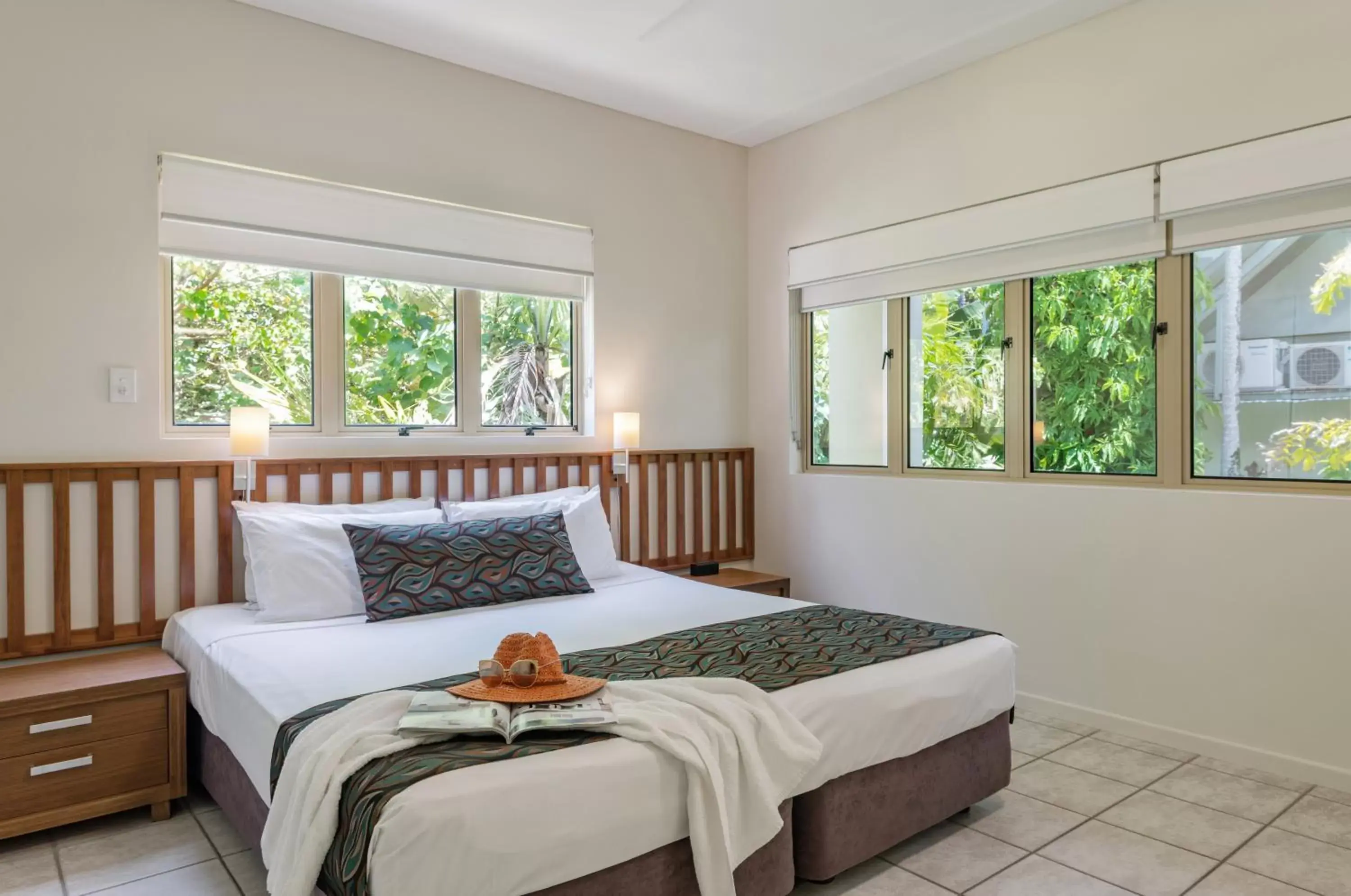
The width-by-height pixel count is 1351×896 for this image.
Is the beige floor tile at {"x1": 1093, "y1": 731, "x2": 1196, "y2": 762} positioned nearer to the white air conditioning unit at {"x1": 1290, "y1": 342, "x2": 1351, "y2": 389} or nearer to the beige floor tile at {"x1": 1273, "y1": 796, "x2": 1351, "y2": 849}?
the beige floor tile at {"x1": 1273, "y1": 796, "x2": 1351, "y2": 849}

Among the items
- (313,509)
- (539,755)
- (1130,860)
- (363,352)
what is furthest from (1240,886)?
(363,352)

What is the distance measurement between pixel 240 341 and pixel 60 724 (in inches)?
60.0

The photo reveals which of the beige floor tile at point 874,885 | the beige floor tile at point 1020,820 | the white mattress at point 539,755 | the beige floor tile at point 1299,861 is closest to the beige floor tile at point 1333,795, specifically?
the beige floor tile at point 1299,861

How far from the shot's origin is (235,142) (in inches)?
130

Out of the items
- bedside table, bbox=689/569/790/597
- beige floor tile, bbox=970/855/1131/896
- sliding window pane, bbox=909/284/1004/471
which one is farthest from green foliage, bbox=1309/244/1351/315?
bedside table, bbox=689/569/790/597

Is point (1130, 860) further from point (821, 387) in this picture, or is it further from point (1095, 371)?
point (821, 387)

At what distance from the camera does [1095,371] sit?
3611mm

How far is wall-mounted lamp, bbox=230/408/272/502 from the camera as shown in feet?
10.3

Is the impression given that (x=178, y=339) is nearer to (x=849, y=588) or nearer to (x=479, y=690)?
(x=479, y=690)

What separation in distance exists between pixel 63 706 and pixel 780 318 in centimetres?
364

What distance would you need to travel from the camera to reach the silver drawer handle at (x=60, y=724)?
2.50 meters

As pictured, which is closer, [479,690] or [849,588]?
[479,690]

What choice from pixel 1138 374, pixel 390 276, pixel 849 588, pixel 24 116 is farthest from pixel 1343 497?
pixel 24 116

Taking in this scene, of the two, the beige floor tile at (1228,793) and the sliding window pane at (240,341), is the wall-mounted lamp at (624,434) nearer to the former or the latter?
the sliding window pane at (240,341)
